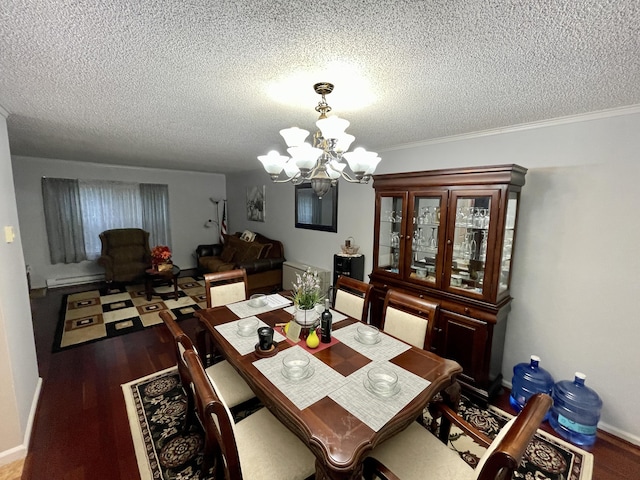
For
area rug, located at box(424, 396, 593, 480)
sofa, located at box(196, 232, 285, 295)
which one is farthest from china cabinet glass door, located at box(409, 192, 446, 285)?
sofa, located at box(196, 232, 285, 295)

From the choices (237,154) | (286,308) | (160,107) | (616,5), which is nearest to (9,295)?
(160,107)

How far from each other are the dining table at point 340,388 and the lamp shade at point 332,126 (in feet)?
4.20

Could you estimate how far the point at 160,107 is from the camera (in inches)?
79.9

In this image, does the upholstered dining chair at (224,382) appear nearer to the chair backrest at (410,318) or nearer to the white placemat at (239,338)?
the white placemat at (239,338)

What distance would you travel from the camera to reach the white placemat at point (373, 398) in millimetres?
1200

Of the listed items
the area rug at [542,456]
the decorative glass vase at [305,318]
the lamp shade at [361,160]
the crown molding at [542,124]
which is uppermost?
the crown molding at [542,124]

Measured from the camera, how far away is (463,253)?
246cm

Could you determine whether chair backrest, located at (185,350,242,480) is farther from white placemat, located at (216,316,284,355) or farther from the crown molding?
the crown molding

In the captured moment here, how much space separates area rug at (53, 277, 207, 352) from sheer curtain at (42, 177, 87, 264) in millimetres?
916

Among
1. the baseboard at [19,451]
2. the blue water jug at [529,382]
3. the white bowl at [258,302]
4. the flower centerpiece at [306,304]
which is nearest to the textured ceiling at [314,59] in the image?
the flower centerpiece at [306,304]

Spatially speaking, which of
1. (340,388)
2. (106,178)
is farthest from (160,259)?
(340,388)

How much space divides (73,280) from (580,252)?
7.31 m

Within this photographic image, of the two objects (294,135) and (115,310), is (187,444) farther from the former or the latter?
(115,310)

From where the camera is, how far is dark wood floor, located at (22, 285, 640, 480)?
5.60ft
